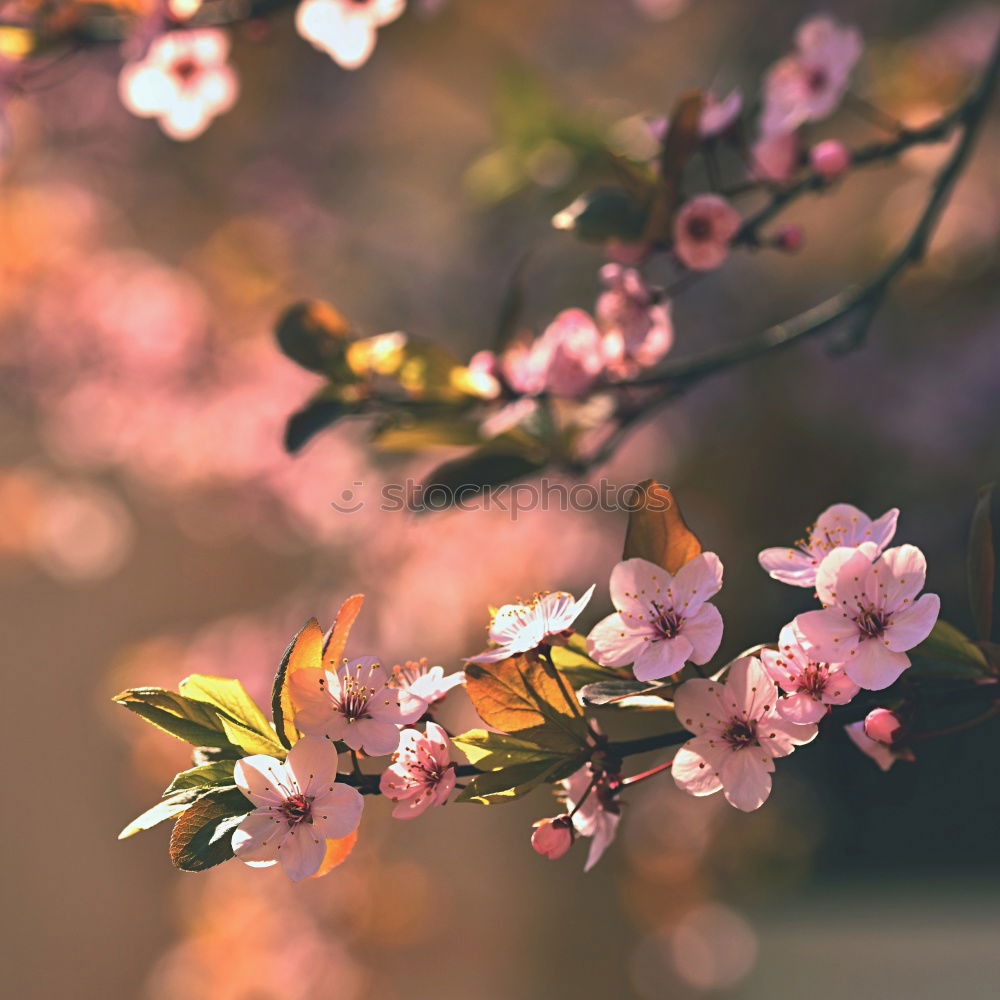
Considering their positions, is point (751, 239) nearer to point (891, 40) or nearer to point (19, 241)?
point (891, 40)

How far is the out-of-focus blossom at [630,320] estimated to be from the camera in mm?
699

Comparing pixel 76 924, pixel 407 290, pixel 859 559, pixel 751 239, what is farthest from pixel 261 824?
pixel 76 924

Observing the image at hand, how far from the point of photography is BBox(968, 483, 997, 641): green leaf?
41cm

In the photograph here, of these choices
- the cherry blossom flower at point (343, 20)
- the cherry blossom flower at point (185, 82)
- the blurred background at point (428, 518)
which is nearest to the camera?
the cherry blossom flower at point (343, 20)

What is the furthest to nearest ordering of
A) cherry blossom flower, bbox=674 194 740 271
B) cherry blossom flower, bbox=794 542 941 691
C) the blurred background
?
the blurred background < cherry blossom flower, bbox=674 194 740 271 < cherry blossom flower, bbox=794 542 941 691

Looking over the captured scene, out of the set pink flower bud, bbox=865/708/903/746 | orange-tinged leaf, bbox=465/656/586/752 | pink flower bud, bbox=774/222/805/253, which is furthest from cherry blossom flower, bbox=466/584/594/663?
pink flower bud, bbox=774/222/805/253

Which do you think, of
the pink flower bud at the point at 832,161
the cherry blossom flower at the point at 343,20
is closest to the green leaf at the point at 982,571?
the pink flower bud at the point at 832,161

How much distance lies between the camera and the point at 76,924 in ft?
6.58

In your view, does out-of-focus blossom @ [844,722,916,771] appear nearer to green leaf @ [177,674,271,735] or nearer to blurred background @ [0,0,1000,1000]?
green leaf @ [177,674,271,735]

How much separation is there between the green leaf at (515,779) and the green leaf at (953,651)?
0.14m

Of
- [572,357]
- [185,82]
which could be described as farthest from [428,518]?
[572,357]

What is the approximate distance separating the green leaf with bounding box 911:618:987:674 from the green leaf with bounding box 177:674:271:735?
252mm

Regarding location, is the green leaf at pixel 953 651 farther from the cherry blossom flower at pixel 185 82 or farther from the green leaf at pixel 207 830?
the cherry blossom flower at pixel 185 82

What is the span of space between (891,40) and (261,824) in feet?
5.36
